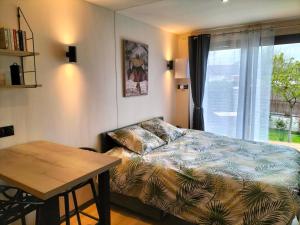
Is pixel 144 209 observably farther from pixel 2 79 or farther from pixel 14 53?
pixel 14 53

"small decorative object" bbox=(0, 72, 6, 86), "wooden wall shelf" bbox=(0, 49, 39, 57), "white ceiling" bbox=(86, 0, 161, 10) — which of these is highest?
"white ceiling" bbox=(86, 0, 161, 10)

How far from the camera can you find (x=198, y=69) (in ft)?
13.7

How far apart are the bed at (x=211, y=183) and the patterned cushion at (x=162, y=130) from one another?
358 millimetres

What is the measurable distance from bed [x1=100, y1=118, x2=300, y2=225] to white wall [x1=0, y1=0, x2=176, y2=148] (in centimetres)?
43

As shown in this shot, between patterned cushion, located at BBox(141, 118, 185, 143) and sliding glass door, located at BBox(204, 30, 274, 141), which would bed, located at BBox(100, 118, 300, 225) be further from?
sliding glass door, located at BBox(204, 30, 274, 141)

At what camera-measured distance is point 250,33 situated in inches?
145

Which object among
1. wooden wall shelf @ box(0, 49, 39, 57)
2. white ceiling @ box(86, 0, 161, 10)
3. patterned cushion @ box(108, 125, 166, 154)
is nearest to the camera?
wooden wall shelf @ box(0, 49, 39, 57)

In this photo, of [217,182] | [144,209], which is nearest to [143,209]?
[144,209]

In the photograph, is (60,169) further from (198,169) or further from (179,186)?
(198,169)

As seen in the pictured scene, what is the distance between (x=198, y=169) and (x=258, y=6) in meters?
2.29

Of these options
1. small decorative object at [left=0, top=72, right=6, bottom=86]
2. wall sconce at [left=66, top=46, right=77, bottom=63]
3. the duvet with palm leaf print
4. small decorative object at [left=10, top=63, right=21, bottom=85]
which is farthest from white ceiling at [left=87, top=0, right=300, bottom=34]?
the duvet with palm leaf print

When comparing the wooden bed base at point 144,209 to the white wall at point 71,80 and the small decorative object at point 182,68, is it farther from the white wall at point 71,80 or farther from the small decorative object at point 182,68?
the small decorative object at point 182,68

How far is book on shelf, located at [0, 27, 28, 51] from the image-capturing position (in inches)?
68.4

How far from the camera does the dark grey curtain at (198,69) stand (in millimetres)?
4102
